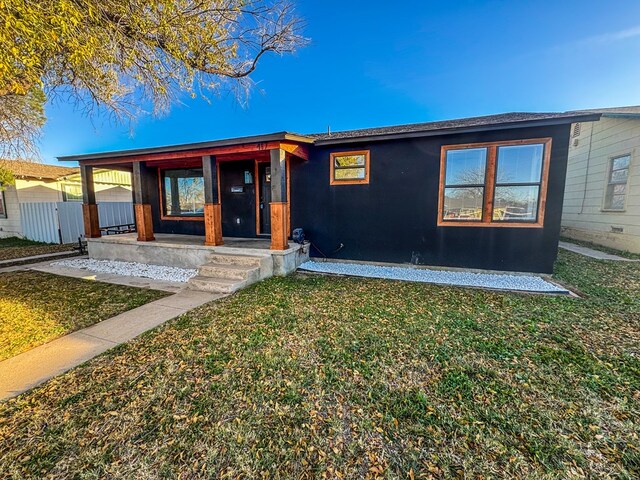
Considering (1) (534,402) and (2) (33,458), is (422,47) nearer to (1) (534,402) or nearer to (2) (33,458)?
(1) (534,402)

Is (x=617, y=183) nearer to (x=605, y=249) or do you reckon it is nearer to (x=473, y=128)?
(x=605, y=249)

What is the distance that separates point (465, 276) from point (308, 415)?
15.7ft

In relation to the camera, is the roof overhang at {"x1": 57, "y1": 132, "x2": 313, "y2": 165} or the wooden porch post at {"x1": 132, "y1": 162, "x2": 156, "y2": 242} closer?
the roof overhang at {"x1": 57, "y1": 132, "x2": 313, "y2": 165}

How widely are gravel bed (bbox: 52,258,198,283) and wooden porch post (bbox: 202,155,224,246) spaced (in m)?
0.95

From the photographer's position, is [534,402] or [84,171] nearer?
[534,402]

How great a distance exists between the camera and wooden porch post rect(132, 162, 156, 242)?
6793 mm

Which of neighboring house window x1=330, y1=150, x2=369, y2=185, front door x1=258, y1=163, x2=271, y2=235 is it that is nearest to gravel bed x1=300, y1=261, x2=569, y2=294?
front door x1=258, y1=163, x2=271, y2=235

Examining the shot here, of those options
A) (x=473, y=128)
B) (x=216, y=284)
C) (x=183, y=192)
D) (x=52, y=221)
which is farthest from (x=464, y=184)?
(x=52, y=221)

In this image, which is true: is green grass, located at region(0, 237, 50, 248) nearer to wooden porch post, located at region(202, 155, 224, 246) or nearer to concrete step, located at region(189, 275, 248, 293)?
wooden porch post, located at region(202, 155, 224, 246)

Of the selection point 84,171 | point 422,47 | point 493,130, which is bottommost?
point 84,171

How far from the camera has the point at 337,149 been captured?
6.53 metres

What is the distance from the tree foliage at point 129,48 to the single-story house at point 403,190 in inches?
50.2

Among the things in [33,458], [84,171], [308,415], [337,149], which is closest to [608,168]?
[337,149]

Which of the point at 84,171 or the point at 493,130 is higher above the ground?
the point at 493,130
